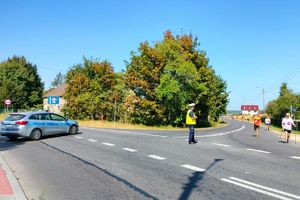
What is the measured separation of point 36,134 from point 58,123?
175cm

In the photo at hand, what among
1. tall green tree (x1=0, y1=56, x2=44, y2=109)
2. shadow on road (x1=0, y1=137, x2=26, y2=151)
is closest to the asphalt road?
shadow on road (x1=0, y1=137, x2=26, y2=151)

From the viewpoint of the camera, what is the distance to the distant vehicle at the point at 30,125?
18844 mm

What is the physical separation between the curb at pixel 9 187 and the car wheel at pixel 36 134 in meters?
9.38

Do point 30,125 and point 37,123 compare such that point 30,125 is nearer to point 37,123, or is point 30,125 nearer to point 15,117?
point 37,123

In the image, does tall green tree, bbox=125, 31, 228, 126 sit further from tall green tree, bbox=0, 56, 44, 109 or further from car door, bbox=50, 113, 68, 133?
tall green tree, bbox=0, 56, 44, 109

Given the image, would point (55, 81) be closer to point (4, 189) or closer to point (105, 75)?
point (105, 75)

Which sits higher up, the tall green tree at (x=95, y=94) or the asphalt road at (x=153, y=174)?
the tall green tree at (x=95, y=94)

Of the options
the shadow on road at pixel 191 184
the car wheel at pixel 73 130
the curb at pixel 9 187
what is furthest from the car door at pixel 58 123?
the shadow on road at pixel 191 184

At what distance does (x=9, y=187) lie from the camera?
7.77 metres

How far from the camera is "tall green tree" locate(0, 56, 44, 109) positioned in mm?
75125

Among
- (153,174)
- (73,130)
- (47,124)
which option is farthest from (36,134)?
(153,174)

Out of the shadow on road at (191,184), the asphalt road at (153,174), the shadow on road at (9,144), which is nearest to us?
the shadow on road at (191,184)

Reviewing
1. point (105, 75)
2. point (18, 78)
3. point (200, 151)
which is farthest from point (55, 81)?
point (200, 151)

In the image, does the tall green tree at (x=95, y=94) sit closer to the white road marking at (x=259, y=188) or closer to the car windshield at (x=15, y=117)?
the car windshield at (x=15, y=117)
